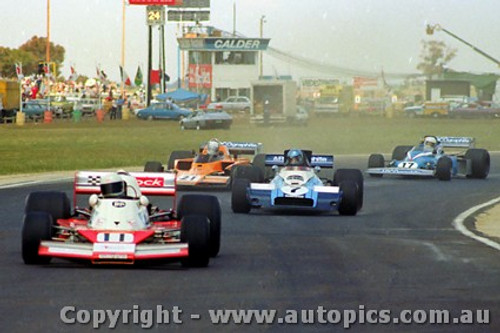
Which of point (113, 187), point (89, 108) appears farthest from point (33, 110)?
point (113, 187)

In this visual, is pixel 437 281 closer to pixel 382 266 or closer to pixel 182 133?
pixel 382 266

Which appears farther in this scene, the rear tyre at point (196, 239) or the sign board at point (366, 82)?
the sign board at point (366, 82)

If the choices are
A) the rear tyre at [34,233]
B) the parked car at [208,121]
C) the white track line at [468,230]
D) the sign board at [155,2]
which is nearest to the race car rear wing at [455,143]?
the white track line at [468,230]

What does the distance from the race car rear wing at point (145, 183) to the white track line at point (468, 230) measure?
4.38 metres

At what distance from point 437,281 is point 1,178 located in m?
20.7

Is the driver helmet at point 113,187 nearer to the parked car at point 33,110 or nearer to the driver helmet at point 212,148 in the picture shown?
the driver helmet at point 212,148

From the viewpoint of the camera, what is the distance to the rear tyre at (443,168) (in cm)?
3148

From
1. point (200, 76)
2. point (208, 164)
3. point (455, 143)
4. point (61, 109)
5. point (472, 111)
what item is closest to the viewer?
point (208, 164)

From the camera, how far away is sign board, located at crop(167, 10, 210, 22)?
138625mm

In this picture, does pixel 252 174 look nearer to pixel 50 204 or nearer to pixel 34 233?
pixel 50 204

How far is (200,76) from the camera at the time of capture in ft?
443

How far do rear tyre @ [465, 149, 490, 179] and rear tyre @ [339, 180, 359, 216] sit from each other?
11792mm

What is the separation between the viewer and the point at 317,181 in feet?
72.8

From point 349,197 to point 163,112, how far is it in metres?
68.2
